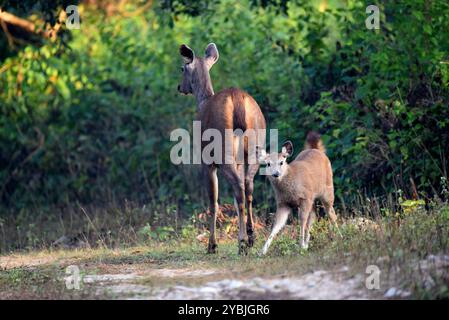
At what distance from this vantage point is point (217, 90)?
1750cm

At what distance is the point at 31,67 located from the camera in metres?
18.0

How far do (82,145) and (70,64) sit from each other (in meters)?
1.90

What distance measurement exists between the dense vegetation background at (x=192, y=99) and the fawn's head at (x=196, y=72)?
8.55 feet

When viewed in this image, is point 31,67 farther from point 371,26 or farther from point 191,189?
point 371,26

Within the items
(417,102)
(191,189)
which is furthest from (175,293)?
(191,189)

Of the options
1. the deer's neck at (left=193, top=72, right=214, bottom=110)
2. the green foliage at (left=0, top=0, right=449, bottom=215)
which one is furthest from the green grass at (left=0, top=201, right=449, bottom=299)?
the green foliage at (left=0, top=0, right=449, bottom=215)

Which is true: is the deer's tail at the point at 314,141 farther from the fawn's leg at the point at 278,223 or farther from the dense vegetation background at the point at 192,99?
the fawn's leg at the point at 278,223

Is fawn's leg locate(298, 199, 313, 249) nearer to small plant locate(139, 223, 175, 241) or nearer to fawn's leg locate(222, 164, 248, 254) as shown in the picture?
fawn's leg locate(222, 164, 248, 254)

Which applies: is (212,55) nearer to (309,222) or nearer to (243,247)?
(309,222)

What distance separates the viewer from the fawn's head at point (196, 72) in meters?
11.3

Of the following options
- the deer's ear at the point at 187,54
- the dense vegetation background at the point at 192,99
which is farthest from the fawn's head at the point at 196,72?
the dense vegetation background at the point at 192,99

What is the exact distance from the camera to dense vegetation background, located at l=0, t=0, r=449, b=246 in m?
12.9

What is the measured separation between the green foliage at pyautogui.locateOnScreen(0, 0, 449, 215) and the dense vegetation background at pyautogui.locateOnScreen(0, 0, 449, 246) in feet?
0.09

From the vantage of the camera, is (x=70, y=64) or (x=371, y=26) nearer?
(x=371, y=26)
